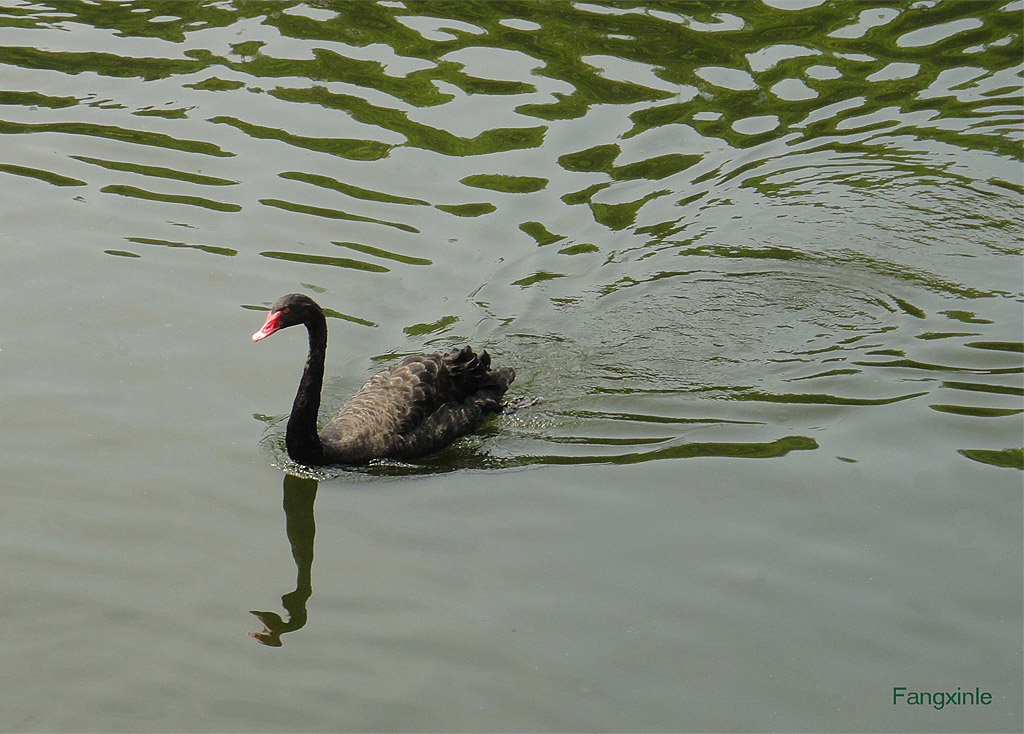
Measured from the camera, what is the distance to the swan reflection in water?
583 cm

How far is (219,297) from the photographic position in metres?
8.92

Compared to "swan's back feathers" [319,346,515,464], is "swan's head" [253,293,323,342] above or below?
above

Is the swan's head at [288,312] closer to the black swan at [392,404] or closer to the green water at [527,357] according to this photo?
the black swan at [392,404]

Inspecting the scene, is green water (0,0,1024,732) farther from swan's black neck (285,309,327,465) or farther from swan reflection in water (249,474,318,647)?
swan's black neck (285,309,327,465)

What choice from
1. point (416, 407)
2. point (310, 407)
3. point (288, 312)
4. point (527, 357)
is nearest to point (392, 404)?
point (416, 407)

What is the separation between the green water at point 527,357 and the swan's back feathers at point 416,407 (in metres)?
0.18

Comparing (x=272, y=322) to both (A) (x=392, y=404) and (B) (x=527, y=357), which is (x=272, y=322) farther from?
(B) (x=527, y=357)

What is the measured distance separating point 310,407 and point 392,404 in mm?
673

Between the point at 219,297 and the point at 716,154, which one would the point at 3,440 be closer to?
the point at 219,297

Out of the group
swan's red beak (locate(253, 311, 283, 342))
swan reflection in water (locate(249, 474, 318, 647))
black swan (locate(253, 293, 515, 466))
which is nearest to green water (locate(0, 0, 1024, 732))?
swan reflection in water (locate(249, 474, 318, 647))

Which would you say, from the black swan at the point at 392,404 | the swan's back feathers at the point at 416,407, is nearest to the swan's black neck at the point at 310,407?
the black swan at the point at 392,404

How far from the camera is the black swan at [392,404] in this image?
23.2ft

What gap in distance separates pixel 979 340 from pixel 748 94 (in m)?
4.65

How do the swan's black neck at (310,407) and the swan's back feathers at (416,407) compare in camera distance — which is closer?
the swan's black neck at (310,407)
